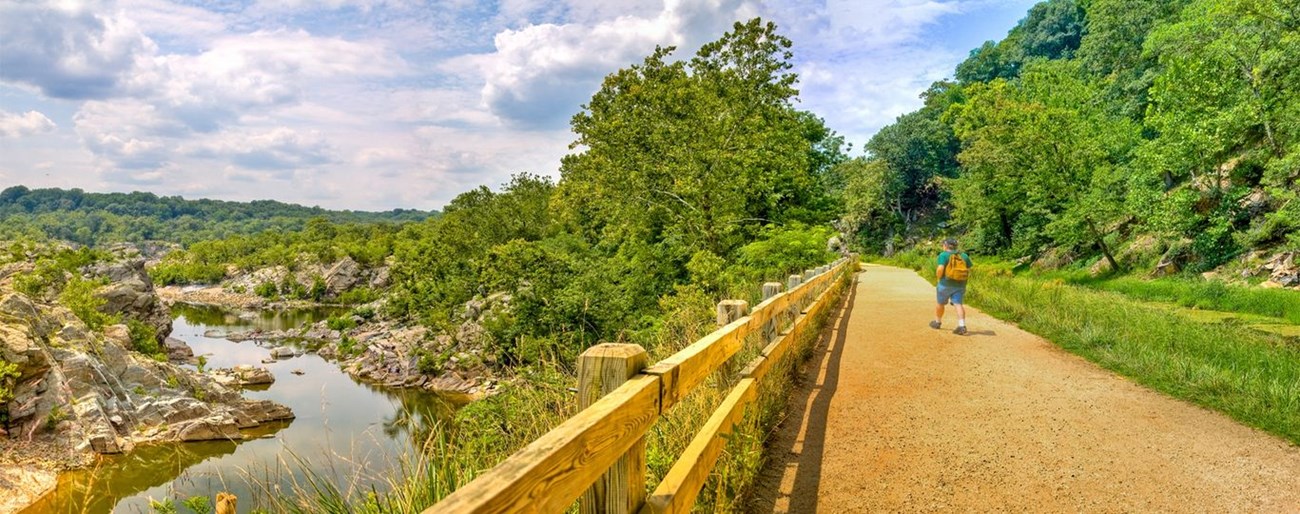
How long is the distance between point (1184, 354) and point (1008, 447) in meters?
5.15

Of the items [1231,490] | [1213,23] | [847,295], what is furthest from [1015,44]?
[1231,490]

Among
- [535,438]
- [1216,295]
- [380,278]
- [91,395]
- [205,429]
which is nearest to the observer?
[535,438]

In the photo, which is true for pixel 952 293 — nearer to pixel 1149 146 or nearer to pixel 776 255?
pixel 776 255

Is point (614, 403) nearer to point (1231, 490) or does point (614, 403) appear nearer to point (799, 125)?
point (1231, 490)

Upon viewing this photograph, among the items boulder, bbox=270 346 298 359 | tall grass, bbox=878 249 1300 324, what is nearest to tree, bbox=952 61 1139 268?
tall grass, bbox=878 249 1300 324

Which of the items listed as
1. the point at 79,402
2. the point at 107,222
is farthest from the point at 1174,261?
the point at 107,222

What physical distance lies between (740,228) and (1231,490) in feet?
49.7

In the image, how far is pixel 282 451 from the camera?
1112 centimetres

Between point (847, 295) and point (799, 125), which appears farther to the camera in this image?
point (799, 125)

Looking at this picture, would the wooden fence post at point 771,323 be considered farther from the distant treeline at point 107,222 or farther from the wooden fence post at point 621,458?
the distant treeline at point 107,222

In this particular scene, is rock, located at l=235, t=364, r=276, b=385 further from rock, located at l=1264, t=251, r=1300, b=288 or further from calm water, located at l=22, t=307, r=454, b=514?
rock, located at l=1264, t=251, r=1300, b=288

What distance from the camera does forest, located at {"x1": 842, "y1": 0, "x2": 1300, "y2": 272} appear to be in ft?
66.0

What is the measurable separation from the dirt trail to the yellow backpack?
267 cm

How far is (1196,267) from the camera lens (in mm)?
20859
